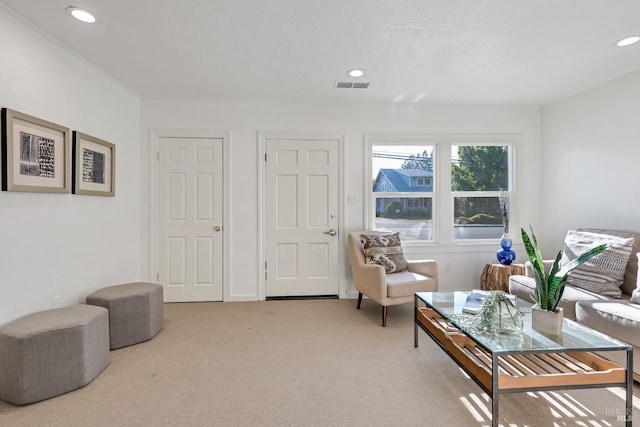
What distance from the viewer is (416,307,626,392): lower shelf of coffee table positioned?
164 centimetres

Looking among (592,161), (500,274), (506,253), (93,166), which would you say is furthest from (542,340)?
(93,166)

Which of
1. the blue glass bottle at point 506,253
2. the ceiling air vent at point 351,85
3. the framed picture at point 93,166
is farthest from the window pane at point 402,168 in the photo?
the framed picture at point 93,166

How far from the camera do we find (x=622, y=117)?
3.29 m

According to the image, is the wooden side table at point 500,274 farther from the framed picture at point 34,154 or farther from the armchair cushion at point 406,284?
the framed picture at point 34,154

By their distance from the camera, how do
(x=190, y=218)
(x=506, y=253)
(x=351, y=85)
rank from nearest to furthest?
1. (x=351, y=85)
2. (x=506, y=253)
3. (x=190, y=218)

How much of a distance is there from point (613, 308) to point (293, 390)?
85.9 inches

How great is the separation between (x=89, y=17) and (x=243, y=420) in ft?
8.84

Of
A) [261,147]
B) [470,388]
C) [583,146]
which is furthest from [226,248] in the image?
[583,146]

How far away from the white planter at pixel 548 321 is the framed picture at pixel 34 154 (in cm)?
335

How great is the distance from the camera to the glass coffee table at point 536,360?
164 centimetres

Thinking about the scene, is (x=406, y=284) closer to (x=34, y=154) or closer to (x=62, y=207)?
(x=62, y=207)

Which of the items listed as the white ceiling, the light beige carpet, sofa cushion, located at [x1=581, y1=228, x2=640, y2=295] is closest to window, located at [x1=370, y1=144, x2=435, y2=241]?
the white ceiling

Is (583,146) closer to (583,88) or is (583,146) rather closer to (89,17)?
(583,88)

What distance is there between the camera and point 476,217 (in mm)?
4445
